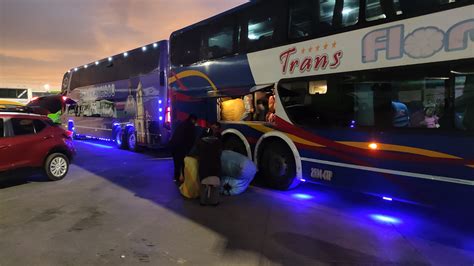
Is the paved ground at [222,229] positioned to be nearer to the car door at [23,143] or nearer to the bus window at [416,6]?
the car door at [23,143]

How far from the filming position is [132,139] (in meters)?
13.9

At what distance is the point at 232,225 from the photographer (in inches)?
214

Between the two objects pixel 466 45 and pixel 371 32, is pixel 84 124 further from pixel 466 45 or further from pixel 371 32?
pixel 466 45

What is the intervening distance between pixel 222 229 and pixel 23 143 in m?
5.33

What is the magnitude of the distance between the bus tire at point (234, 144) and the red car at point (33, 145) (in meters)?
3.85

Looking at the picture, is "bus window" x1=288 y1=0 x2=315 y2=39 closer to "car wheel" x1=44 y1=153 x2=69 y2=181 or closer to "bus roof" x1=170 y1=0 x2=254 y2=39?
"bus roof" x1=170 y1=0 x2=254 y2=39

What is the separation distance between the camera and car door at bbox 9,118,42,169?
308 inches

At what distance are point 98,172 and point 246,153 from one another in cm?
423

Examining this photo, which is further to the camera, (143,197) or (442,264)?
(143,197)

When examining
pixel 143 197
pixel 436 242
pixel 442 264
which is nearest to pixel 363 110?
pixel 436 242

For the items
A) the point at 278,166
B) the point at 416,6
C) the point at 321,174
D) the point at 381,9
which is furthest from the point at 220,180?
the point at 416,6

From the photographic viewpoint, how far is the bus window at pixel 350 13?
19.1ft

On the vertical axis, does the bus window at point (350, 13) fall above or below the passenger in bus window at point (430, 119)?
above

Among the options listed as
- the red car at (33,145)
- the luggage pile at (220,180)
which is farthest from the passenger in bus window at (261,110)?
the red car at (33,145)
